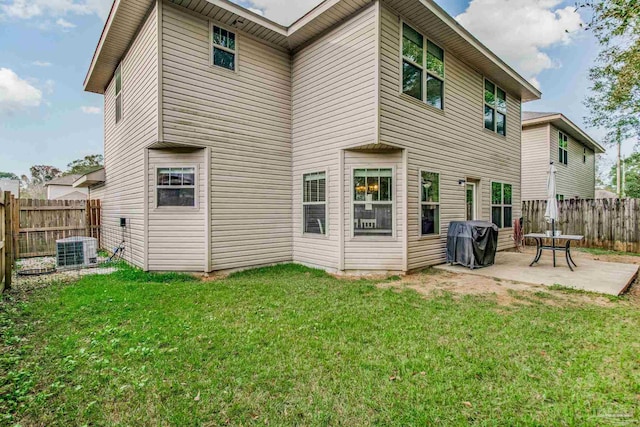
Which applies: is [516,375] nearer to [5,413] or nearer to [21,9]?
[5,413]

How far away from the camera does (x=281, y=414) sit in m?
2.08

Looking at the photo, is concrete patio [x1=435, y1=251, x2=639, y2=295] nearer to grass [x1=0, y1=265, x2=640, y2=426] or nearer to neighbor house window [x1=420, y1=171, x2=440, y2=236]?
neighbor house window [x1=420, y1=171, x2=440, y2=236]

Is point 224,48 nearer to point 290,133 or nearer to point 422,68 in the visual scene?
point 290,133

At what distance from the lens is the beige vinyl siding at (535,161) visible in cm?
1422

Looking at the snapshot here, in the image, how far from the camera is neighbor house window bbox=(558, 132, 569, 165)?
15.0 meters

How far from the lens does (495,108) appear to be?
9.69 metres

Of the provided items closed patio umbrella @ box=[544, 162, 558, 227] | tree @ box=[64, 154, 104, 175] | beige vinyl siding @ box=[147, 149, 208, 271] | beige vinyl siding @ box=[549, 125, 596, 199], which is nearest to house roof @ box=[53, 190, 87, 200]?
tree @ box=[64, 154, 104, 175]

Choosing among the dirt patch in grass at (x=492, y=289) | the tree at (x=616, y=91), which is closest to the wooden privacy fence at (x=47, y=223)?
the dirt patch in grass at (x=492, y=289)

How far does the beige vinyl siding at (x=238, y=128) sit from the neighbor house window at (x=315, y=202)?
21.6 inches

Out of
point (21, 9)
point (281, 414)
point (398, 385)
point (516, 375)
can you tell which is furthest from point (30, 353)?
point (21, 9)

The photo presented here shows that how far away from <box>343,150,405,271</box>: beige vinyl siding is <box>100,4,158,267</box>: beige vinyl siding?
408 centimetres

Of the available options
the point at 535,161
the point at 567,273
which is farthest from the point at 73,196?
the point at 535,161

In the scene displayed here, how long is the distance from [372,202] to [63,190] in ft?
89.9

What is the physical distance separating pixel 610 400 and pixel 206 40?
317 inches
